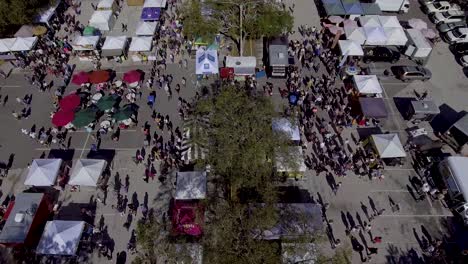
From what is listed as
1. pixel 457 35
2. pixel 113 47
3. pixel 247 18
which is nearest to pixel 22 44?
pixel 113 47

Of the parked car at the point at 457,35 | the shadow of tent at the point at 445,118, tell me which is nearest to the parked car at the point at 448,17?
the parked car at the point at 457,35

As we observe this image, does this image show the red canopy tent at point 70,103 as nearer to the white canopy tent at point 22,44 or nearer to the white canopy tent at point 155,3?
the white canopy tent at point 22,44

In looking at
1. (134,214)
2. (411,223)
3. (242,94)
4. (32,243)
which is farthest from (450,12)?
(32,243)

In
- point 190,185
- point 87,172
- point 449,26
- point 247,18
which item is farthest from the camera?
point 449,26

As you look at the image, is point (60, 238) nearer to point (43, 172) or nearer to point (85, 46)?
point (43, 172)

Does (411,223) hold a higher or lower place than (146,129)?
lower

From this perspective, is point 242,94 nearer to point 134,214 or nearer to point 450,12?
point 134,214

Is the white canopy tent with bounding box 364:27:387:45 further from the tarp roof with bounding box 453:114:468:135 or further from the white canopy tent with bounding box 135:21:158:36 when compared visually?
the white canopy tent with bounding box 135:21:158:36
